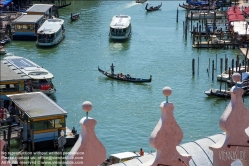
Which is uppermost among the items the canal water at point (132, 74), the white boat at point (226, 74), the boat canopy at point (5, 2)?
the boat canopy at point (5, 2)

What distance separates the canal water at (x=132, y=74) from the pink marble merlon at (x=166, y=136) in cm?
1356

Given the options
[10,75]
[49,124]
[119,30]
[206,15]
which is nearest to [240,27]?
[119,30]

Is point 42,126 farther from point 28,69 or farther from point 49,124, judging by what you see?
point 28,69

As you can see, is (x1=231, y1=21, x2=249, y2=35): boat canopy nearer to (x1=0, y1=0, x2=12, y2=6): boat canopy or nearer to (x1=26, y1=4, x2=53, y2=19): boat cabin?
(x1=26, y1=4, x2=53, y2=19): boat cabin

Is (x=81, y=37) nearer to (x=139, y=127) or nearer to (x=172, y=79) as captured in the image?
(x=172, y=79)

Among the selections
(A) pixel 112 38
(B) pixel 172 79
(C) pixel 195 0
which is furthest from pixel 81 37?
(C) pixel 195 0

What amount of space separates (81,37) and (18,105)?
18.6m

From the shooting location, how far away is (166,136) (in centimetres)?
592

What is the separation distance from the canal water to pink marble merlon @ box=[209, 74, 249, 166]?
1331 centimetres

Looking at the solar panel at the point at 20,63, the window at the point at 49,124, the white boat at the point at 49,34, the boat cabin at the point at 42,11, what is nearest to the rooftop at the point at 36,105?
the window at the point at 49,124

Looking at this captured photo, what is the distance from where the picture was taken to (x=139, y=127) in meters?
A: 22.5

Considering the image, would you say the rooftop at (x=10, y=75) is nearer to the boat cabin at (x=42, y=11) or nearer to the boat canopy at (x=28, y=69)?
the boat canopy at (x=28, y=69)

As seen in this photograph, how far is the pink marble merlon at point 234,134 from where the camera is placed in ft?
Answer: 20.1

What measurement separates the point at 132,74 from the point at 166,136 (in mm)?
24887
